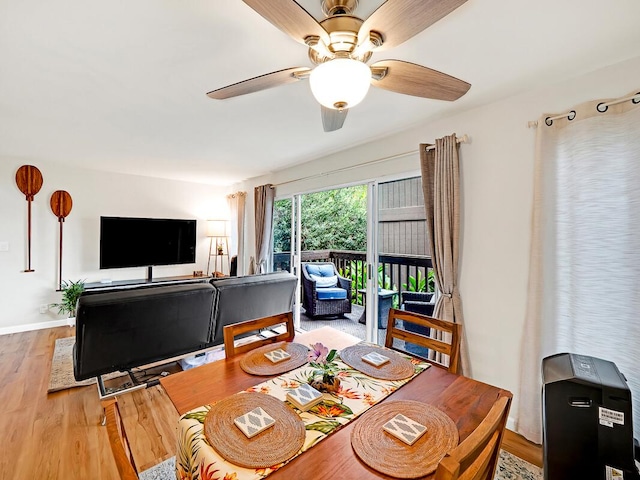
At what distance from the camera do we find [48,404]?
2361 mm

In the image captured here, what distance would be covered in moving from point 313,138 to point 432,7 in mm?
2193

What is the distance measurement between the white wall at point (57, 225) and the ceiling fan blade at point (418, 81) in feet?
15.9

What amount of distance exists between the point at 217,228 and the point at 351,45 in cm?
480

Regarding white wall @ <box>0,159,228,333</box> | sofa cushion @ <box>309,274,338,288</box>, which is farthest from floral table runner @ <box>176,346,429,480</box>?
white wall @ <box>0,159,228,333</box>

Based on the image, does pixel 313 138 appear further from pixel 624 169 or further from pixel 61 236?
pixel 61 236

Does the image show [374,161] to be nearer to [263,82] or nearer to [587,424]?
[263,82]

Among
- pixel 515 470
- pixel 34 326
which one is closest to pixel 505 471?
pixel 515 470

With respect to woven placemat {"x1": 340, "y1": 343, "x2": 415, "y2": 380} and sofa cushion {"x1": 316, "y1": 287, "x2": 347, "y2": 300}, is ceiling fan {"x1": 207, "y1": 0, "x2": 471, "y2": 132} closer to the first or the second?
woven placemat {"x1": 340, "y1": 343, "x2": 415, "y2": 380}

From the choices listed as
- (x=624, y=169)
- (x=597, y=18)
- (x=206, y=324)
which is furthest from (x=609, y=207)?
(x=206, y=324)

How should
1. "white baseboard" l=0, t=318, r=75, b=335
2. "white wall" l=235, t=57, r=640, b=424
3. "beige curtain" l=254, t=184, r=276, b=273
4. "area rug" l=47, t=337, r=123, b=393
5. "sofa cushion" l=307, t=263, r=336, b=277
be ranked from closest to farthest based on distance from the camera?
1. "white wall" l=235, t=57, r=640, b=424
2. "area rug" l=47, t=337, r=123, b=393
3. "white baseboard" l=0, t=318, r=75, b=335
4. "beige curtain" l=254, t=184, r=276, b=273
5. "sofa cushion" l=307, t=263, r=336, b=277

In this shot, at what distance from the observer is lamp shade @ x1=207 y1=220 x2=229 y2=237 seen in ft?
17.9

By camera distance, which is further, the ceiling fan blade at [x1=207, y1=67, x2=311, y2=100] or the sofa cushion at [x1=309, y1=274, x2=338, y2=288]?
the sofa cushion at [x1=309, y1=274, x2=338, y2=288]

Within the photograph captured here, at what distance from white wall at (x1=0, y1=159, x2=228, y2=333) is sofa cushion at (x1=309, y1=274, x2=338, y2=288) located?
2699 millimetres

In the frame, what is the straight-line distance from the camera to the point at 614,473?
136cm
